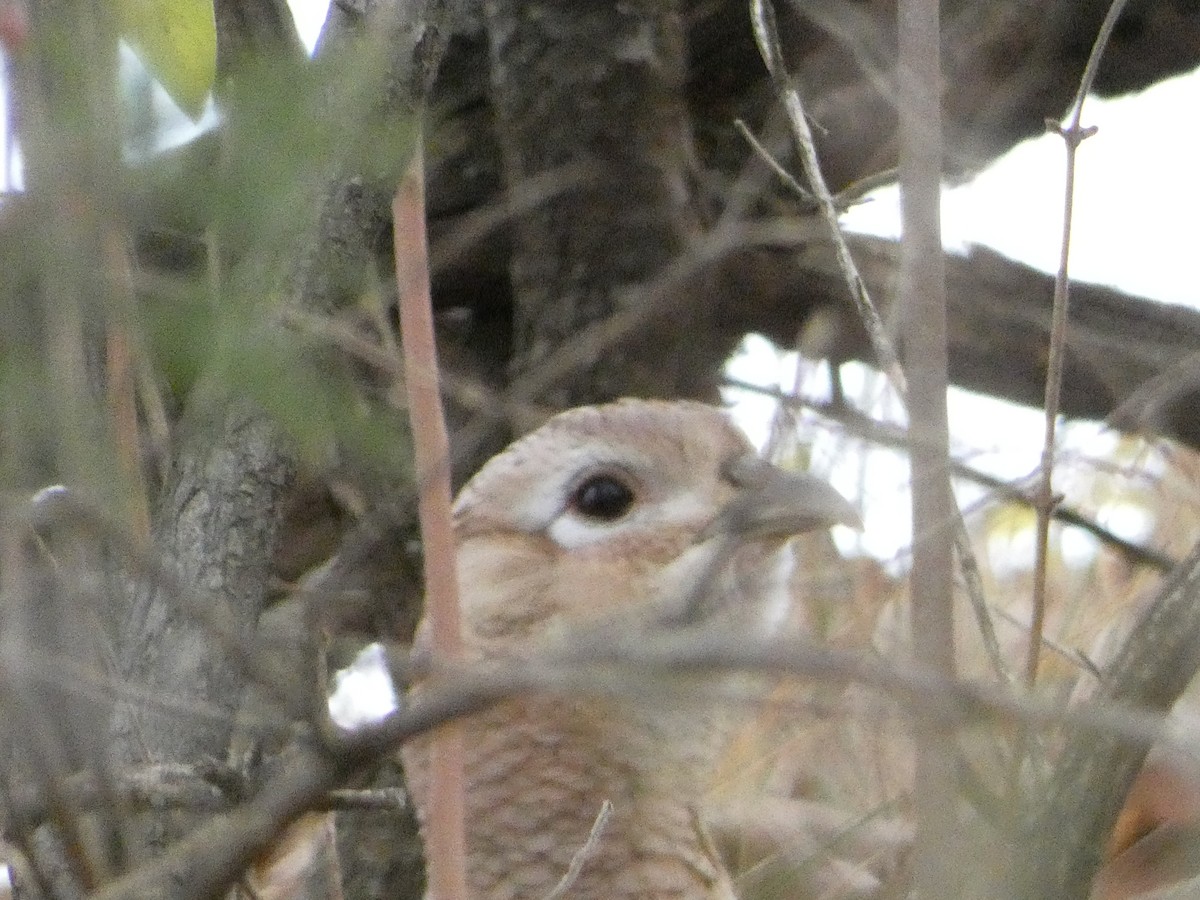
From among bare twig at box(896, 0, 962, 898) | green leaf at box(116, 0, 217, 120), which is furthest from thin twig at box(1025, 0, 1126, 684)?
green leaf at box(116, 0, 217, 120)

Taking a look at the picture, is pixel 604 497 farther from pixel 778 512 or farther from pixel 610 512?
pixel 778 512

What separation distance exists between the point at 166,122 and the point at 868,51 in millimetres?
1962

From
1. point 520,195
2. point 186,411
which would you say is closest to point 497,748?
point 186,411

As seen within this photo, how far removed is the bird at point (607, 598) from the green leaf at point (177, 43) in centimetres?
105

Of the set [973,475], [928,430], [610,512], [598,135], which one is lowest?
[928,430]

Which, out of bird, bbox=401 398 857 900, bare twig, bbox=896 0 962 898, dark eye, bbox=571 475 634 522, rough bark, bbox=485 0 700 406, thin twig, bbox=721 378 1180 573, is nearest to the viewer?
bare twig, bbox=896 0 962 898

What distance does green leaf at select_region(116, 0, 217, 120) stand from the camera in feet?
5.63

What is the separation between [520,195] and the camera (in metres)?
3.62

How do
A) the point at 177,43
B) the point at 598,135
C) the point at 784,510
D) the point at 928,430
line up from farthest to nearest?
the point at 598,135
the point at 784,510
the point at 928,430
the point at 177,43

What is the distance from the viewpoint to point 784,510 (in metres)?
2.75

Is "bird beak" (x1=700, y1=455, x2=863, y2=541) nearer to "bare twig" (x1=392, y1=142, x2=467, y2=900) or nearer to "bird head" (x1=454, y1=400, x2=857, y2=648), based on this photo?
"bird head" (x1=454, y1=400, x2=857, y2=648)

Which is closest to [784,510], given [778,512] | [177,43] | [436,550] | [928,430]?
[778,512]

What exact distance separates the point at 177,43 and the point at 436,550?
519 mm

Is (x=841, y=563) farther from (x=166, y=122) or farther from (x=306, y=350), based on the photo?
(x=166, y=122)
